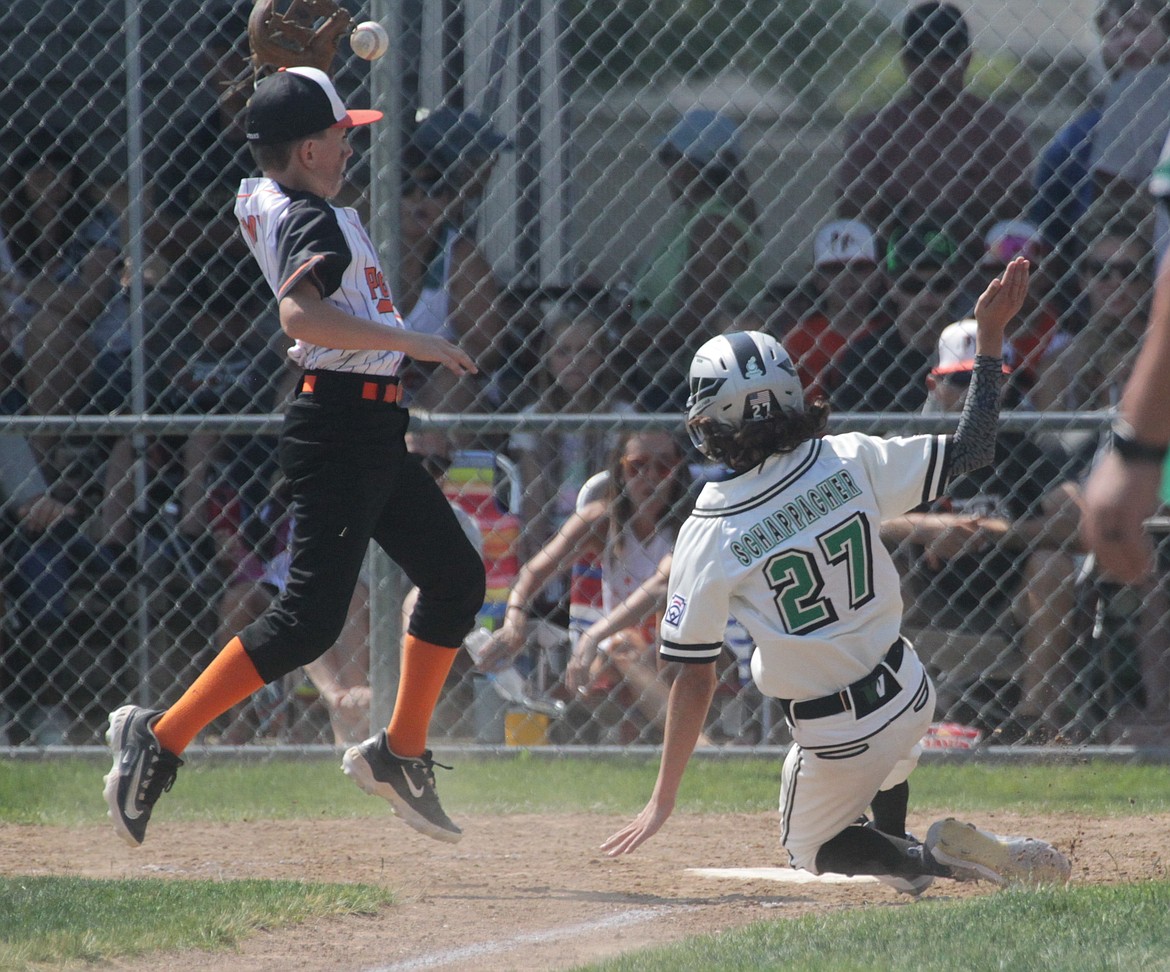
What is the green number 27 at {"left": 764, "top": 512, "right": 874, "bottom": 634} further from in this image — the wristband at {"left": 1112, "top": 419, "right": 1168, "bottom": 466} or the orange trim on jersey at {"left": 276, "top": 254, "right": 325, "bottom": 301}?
the wristband at {"left": 1112, "top": 419, "right": 1168, "bottom": 466}

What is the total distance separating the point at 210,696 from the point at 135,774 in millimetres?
267

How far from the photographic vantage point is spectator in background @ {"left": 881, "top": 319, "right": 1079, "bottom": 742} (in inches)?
211

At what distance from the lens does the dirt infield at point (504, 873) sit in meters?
3.08

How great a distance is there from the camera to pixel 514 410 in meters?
5.97

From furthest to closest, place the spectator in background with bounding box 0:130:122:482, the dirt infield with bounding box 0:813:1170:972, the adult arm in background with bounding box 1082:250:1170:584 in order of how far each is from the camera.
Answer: the spectator in background with bounding box 0:130:122:482 → the dirt infield with bounding box 0:813:1170:972 → the adult arm in background with bounding box 1082:250:1170:584

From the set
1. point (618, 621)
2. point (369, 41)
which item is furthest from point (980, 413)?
point (618, 621)

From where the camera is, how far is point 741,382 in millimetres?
3404

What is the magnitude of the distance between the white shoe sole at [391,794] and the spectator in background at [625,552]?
59.1 inches

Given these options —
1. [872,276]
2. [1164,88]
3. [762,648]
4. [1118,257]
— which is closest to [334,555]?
[762,648]

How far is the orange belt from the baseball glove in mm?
1121

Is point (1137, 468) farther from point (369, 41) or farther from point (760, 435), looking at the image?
point (369, 41)

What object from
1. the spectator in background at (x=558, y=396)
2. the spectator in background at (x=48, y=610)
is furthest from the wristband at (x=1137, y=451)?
the spectator in background at (x=48, y=610)

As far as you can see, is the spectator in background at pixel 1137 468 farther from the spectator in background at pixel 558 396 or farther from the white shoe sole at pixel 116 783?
the spectator in background at pixel 558 396

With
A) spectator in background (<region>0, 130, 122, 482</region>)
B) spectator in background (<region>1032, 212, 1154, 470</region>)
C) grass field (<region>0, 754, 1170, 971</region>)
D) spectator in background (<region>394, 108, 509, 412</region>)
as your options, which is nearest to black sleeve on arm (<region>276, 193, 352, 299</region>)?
grass field (<region>0, 754, 1170, 971</region>)
